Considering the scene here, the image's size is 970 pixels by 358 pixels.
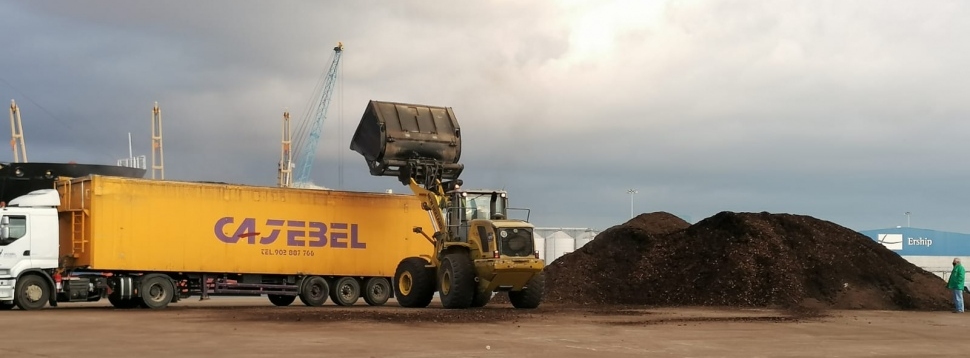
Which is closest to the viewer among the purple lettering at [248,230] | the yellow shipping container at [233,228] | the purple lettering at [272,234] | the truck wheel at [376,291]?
the yellow shipping container at [233,228]

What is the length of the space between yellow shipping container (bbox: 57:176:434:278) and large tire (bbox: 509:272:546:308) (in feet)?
16.4

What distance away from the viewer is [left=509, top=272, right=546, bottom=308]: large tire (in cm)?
2867

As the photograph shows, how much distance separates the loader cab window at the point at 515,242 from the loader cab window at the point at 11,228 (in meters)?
12.8

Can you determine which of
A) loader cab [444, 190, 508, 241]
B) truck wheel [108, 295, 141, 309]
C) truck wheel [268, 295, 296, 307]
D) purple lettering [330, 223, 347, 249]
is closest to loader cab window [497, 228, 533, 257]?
loader cab [444, 190, 508, 241]

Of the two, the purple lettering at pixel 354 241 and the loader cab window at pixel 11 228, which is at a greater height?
the loader cab window at pixel 11 228

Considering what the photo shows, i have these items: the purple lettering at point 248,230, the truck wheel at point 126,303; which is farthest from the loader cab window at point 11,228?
the purple lettering at point 248,230

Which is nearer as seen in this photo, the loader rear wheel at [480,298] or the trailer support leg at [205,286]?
the loader rear wheel at [480,298]

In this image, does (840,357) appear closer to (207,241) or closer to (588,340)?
(588,340)

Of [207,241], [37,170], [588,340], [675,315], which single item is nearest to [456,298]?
[675,315]

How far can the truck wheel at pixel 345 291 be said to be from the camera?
31.4 m

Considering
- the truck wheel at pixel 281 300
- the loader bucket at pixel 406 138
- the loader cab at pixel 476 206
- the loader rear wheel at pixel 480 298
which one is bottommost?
the truck wheel at pixel 281 300

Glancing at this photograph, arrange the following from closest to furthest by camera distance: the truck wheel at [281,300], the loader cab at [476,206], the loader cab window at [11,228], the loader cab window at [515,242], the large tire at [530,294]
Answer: the loader cab window at [11,228], the loader cab window at [515,242], the loader cab at [476,206], the large tire at [530,294], the truck wheel at [281,300]

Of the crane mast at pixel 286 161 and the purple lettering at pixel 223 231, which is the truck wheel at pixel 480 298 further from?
the crane mast at pixel 286 161

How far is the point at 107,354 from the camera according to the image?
1383 centimetres
